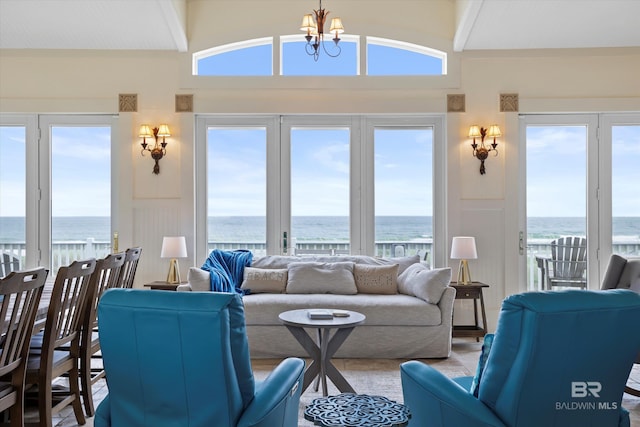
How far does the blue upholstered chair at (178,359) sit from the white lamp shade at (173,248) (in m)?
3.34

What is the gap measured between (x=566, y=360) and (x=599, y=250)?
4.40 meters

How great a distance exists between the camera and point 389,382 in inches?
151

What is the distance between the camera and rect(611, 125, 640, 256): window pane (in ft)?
18.5

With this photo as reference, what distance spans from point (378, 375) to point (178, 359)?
8.35 feet

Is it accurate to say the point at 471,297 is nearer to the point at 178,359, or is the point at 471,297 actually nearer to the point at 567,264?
the point at 567,264

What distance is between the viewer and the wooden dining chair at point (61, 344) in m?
2.56

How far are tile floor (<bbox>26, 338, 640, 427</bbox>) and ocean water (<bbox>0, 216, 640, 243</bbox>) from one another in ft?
4.62

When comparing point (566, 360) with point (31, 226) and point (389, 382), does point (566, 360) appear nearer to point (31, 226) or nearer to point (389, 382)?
point (389, 382)

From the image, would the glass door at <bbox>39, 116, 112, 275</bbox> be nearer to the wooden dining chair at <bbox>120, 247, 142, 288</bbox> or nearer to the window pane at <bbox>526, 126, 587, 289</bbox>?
the wooden dining chair at <bbox>120, 247, 142, 288</bbox>

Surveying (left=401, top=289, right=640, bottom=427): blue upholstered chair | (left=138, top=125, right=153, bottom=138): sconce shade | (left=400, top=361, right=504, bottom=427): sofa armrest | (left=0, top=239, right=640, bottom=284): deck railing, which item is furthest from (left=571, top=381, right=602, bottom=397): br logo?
(left=138, top=125, right=153, bottom=138): sconce shade

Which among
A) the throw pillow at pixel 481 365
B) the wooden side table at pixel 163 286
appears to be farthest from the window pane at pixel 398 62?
the throw pillow at pixel 481 365

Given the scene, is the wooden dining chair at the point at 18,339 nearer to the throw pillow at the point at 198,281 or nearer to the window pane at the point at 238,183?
the throw pillow at the point at 198,281

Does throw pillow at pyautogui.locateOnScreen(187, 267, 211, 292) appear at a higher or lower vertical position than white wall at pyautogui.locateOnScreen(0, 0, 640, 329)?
lower

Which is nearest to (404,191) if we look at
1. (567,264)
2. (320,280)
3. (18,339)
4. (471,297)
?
(471,297)
